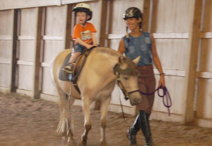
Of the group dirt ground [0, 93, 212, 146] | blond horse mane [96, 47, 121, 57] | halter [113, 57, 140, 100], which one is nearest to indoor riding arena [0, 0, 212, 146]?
dirt ground [0, 93, 212, 146]

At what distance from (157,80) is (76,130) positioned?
6.22ft

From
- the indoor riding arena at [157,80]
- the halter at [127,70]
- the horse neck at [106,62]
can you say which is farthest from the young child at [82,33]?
the indoor riding arena at [157,80]

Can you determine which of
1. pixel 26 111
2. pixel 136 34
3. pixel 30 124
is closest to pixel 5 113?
pixel 26 111

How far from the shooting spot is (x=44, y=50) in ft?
30.3

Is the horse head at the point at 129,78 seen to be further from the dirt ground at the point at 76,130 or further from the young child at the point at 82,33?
the dirt ground at the point at 76,130

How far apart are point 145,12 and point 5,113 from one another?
367 centimetres

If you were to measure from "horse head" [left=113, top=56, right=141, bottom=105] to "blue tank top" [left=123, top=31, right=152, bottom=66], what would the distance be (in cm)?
37

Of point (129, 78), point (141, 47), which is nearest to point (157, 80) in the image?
point (141, 47)

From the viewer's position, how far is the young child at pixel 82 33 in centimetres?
465

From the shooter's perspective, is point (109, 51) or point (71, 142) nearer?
point (109, 51)

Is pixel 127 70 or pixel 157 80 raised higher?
pixel 127 70

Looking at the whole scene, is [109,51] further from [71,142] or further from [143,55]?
[71,142]

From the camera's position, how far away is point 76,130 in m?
5.73

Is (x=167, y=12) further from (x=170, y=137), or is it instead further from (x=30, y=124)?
(x=30, y=124)
